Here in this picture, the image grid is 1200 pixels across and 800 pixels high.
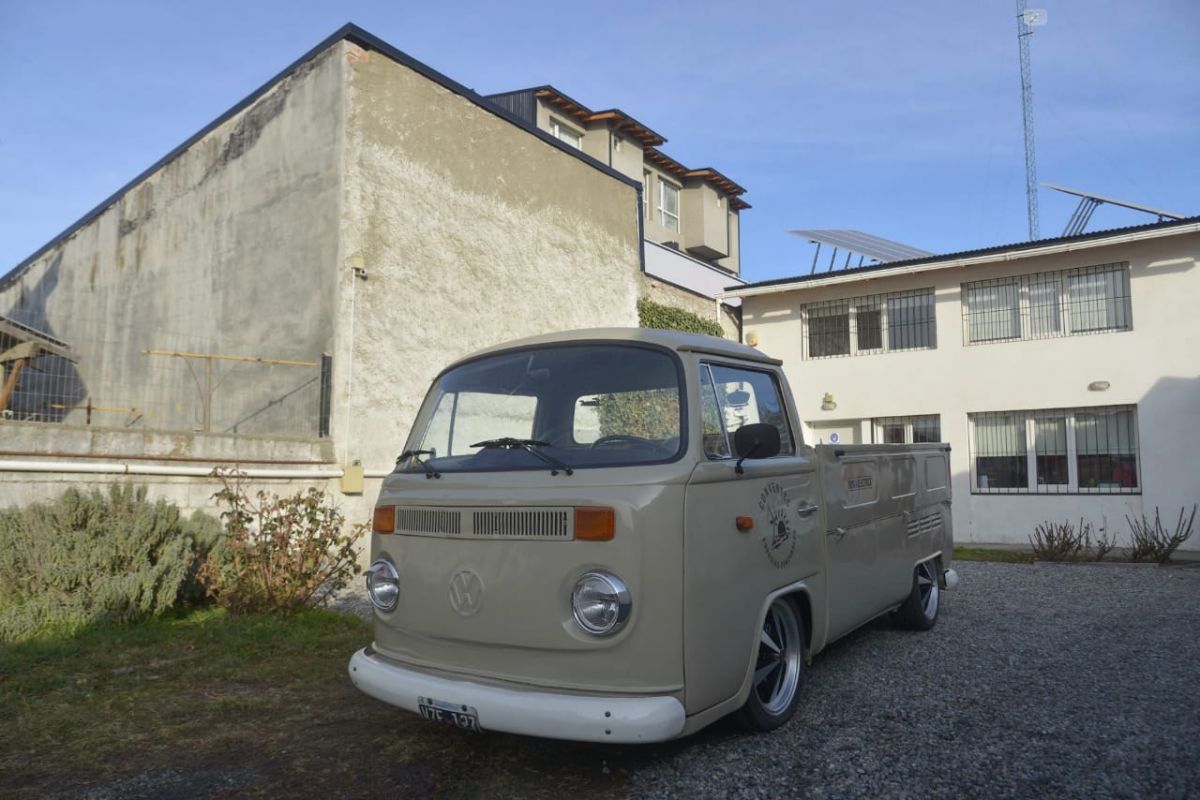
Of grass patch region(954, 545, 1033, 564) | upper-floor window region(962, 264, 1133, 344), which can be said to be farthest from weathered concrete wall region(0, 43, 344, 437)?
upper-floor window region(962, 264, 1133, 344)

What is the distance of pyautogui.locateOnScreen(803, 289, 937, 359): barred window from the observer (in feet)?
53.3

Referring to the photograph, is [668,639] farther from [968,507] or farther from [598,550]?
[968,507]

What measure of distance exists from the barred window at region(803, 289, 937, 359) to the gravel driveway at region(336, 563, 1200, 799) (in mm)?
9987

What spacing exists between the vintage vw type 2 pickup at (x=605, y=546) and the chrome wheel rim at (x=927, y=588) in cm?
203

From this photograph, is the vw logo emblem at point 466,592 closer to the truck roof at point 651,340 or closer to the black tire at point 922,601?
the truck roof at point 651,340

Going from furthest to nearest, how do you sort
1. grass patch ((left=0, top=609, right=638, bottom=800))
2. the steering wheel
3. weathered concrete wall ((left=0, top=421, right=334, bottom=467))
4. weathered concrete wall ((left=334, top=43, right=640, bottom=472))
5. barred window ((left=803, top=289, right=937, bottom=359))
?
1. barred window ((left=803, top=289, right=937, bottom=359))
2. weathered concrete wall ((left=334, top=43, right=640, bottom=472))
3. weathered concrete wall ((left=0, top=421, right=334, bottom=467))
4. the steering wheel
5. grass patch ((left=0, top=609, right=638, bottom=800))

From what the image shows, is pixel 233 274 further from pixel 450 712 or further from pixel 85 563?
pixel 450 712

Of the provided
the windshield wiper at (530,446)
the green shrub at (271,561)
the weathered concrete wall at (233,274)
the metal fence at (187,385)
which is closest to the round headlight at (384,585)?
the windshield wiper at (530,446)

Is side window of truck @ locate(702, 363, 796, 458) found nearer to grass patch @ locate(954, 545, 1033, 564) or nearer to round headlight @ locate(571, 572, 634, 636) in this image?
round headlight @ locate(571, 572, 634, 636)

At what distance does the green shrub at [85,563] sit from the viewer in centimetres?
630

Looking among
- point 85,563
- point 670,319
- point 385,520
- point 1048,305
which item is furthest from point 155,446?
point 1048,305

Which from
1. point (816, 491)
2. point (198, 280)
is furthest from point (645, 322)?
point (816, 491)

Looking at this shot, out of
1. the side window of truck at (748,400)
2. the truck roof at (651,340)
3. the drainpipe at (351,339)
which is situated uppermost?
the drainpipe at (351,339)

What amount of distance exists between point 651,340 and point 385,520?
161 centimetres
